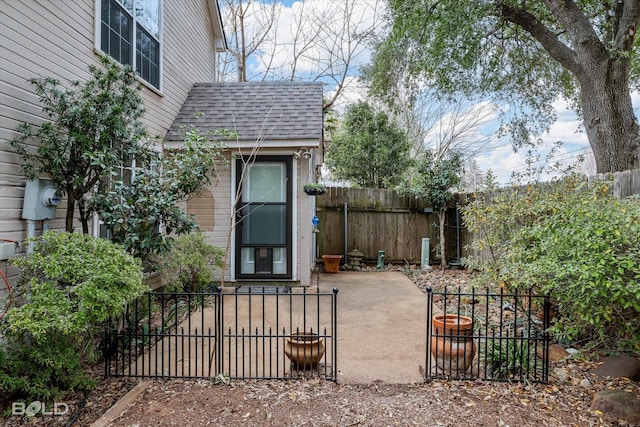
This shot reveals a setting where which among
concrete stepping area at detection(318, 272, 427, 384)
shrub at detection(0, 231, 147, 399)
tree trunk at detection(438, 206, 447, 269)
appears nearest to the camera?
shrub at detection(0, 231, 147, 399)

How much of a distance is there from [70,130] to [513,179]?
18.7 feet

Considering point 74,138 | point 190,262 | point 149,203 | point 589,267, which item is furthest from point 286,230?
point 589,267

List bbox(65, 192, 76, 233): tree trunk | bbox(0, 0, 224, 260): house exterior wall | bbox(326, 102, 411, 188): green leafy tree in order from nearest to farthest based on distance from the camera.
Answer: bbox(0, 0, 224, 260): house exterior wall, bbox(65, 192, 76, 233): tree trunk, bbox(326, 102, 411, 188): green leafy tree

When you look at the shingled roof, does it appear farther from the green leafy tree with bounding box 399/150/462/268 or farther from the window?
the green leafy tree with bounding box 399/150/462/268

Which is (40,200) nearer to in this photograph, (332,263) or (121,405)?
(121,405)

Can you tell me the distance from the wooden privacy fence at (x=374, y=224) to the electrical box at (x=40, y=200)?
6.26m

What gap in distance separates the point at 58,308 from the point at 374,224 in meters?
7.65

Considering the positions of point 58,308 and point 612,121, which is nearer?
point 58,308

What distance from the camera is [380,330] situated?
4.72 meters

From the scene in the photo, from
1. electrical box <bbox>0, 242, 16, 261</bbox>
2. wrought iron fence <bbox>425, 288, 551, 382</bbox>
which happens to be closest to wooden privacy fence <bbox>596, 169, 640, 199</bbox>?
wrought iron fence <bbox>425, 288, 551, 382</bbox>

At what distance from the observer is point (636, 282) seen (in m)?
2.65

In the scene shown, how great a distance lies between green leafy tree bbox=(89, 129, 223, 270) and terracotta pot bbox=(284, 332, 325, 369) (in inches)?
72.3

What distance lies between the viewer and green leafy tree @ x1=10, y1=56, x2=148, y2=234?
3639mm

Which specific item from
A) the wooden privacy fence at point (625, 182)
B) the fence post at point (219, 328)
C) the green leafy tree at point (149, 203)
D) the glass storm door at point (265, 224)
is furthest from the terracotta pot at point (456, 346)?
the glass storm door at point (265, 224)
